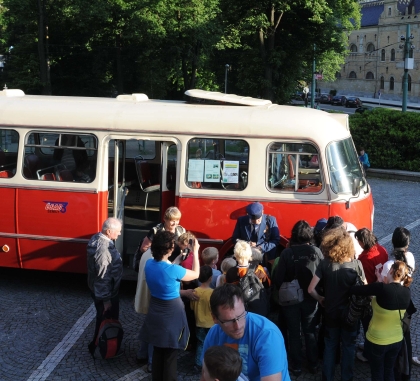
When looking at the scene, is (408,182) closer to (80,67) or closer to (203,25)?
(203,25)

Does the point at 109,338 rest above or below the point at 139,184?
below

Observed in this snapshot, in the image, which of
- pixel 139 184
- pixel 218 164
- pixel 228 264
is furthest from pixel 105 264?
pixel 139 184

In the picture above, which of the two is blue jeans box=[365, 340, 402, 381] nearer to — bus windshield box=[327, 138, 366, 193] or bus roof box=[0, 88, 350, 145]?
bus windshield box=[327, 138, 366, 193]

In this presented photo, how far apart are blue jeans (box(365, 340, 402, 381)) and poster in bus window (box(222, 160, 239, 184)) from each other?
3.70m

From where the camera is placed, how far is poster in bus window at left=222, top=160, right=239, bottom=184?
31.2 ft

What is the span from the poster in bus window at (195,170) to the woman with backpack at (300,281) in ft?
8.62

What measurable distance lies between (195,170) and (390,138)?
1536 centimetres

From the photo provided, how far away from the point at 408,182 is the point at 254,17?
1888 centimetres

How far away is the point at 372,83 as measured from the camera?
105438 mm

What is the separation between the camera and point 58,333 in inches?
341

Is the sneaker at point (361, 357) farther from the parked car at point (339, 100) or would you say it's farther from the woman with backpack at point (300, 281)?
the parked car at point (339, 100)

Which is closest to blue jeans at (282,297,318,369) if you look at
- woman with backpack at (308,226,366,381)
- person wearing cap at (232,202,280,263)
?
woman with backpack at (308,226,366,381)

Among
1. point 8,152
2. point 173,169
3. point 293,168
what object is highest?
point 8,152

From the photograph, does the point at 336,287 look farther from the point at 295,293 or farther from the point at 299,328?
the point at 299,328
